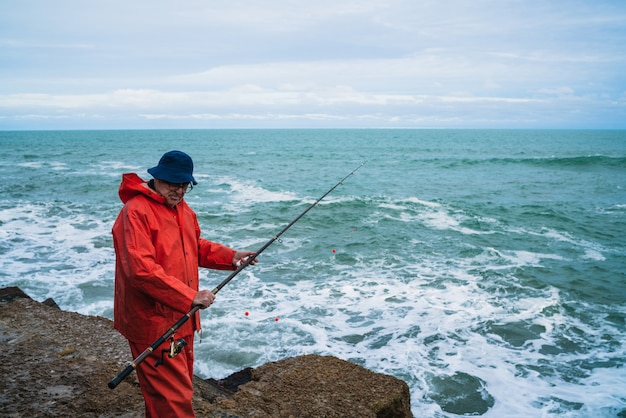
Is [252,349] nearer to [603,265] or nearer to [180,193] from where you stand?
[180,193]

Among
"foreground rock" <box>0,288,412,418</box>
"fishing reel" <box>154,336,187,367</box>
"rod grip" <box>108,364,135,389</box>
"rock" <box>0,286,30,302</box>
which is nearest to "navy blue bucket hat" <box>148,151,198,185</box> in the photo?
"fishing reel" <box>154,336,187,367</box>

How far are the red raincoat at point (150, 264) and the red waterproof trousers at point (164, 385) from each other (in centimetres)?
12

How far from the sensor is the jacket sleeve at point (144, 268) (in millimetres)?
2297

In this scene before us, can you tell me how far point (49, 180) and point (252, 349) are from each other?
71.0 ft

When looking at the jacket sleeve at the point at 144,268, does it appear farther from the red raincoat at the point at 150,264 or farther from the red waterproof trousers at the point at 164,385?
the red waterproof trousers at the point at 164,385

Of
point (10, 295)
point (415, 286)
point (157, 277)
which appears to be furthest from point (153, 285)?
point (415, 286)

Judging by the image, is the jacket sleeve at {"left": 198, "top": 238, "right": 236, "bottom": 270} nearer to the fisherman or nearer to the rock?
the fisherman

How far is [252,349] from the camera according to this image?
6605 millimetres

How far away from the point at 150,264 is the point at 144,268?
4 centimetres

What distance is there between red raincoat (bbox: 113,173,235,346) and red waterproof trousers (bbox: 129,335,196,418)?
12cm

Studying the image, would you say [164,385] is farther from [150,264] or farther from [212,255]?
[212,255]

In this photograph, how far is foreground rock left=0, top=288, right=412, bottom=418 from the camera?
11.3ft

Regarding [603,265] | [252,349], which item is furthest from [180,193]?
[603,265]

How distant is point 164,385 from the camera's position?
2502 millimetres
